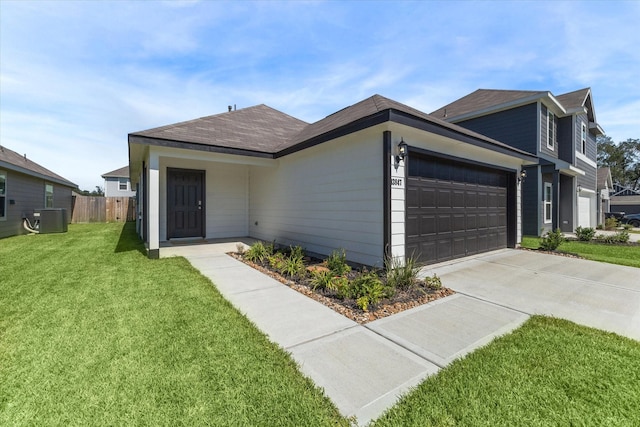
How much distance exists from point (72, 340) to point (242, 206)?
7.51 metres

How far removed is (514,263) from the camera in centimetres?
616

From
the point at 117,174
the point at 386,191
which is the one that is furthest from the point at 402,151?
the point at 117,174

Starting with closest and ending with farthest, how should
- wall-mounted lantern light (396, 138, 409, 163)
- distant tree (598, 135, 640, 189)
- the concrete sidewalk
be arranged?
1. the concrete sidewalk
2. wall-mounted lantern light (396, 138, 409, 163)
3. distant tree (598, 135, 640, 189)

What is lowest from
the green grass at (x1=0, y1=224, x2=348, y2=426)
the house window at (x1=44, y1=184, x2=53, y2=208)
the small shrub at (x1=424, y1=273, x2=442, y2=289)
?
the green grass at (x1=0, y1=224, x2=348, y2=426)

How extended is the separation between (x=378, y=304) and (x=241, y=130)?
23.8 feet

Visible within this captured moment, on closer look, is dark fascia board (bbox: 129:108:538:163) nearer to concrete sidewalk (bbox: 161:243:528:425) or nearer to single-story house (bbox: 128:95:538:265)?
single-story house (bbox: 128:95:538:265)

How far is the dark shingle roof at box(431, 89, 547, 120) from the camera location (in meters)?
11.6

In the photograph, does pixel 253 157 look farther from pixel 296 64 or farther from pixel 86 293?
pixel 86 293

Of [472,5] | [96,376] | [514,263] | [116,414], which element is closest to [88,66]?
[96,376]

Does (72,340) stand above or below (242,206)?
below

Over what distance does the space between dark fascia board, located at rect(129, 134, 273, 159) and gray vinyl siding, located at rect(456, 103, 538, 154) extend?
1038 cm

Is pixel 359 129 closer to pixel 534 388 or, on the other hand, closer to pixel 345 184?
pixel 345 184

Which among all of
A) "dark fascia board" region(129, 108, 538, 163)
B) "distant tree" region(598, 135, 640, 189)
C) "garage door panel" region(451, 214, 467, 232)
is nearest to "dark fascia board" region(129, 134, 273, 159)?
"dark fascia board" region(129, 108, 538, 163)

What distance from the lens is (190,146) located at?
6.32m
